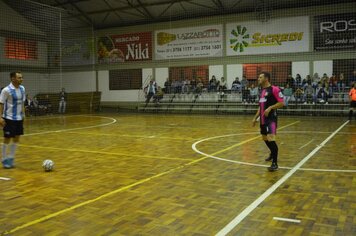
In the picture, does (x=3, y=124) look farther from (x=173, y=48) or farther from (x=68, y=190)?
(x=173, y=48)

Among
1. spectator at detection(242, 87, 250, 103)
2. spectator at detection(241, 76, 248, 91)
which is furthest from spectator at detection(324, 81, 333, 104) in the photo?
spectator at detection(241, 76, 248, 91)

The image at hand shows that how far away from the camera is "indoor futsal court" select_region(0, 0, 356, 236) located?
15.1ft

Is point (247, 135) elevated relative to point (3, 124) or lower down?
lower down

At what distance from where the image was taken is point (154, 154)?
8.84m

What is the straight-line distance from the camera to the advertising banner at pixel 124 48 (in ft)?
91.0

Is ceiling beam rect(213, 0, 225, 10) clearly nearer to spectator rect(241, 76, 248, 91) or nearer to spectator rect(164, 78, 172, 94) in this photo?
spectator rect(241, 76, 248, 91)

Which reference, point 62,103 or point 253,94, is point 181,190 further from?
point 62,103

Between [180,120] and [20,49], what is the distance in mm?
15274

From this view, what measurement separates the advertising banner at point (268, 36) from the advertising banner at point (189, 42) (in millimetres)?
837

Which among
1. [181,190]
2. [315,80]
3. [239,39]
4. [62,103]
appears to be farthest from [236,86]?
[181,190]

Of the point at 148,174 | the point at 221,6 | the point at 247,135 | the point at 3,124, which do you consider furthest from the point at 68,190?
the point at 221,6

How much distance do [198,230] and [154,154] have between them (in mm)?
4925

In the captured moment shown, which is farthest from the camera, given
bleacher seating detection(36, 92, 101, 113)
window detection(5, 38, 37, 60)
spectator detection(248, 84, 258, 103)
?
bleacher seating detection(36, 92, 101, 113)

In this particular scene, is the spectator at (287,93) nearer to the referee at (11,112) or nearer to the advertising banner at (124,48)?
the advertising banner at (124,48)
